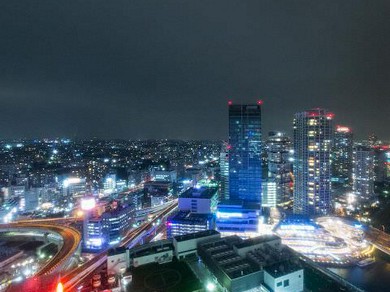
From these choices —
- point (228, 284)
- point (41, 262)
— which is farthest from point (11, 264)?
point (228, 284)

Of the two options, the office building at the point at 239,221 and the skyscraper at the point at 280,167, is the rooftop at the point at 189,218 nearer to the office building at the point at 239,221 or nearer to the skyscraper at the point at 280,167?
the office building at the point at 239,221

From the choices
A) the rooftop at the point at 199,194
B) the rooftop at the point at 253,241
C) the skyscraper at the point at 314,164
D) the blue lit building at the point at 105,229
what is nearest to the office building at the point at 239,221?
the rooftop at the point at 199,194

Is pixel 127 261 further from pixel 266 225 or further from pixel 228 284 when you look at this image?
pixel 266 225

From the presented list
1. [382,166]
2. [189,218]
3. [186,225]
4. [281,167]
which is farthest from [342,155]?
[186,225]

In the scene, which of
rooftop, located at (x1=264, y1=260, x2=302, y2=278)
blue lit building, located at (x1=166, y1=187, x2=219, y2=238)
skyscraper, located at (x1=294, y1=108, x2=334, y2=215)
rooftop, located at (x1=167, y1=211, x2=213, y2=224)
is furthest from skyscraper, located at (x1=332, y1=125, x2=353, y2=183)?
rooftop, located at (x1=264, y1=260, x2=302, y2=278)

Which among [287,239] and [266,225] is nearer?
[287,239]

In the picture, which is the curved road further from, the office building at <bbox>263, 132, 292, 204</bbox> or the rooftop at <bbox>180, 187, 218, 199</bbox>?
the office building at <bbox>263, 132, 292, 204</bbox>
